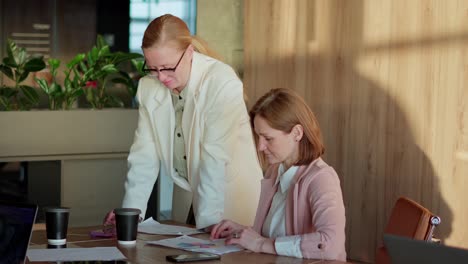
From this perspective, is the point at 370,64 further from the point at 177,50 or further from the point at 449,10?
the point at 177,50

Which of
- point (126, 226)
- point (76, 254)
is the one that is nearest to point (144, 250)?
point (126, 226)

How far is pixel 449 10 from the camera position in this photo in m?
4.18

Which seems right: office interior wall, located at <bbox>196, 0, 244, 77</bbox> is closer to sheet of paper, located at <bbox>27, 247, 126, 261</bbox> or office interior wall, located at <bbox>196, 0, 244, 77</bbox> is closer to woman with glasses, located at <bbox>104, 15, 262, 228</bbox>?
woman with glasses, located at <bbox>104, 15, 262, 228</bbox>

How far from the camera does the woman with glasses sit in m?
3.10

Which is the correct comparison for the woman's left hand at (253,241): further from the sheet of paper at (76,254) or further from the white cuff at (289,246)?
the sheet of paper at (76,254)

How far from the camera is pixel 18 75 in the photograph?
17.3 ft

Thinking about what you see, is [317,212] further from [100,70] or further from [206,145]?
[100,70]

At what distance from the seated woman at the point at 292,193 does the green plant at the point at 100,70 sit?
2.66 m

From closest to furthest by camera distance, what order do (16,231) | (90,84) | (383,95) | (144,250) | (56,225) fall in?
(16,231) < (144,250) < (56,225) < (383,95) < (90,84)

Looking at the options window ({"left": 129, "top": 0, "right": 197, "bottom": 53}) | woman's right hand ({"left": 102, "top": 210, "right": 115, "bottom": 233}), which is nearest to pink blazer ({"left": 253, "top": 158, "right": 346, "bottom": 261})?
woman's right hand ({"left": 102, "top": 210, "right": 115, "bottom": 233})

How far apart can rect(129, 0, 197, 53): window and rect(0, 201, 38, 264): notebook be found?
3750mm

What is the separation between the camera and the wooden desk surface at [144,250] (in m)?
2.48

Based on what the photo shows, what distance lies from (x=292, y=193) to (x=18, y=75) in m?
3.03

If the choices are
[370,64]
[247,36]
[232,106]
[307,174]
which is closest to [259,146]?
[307,174]
